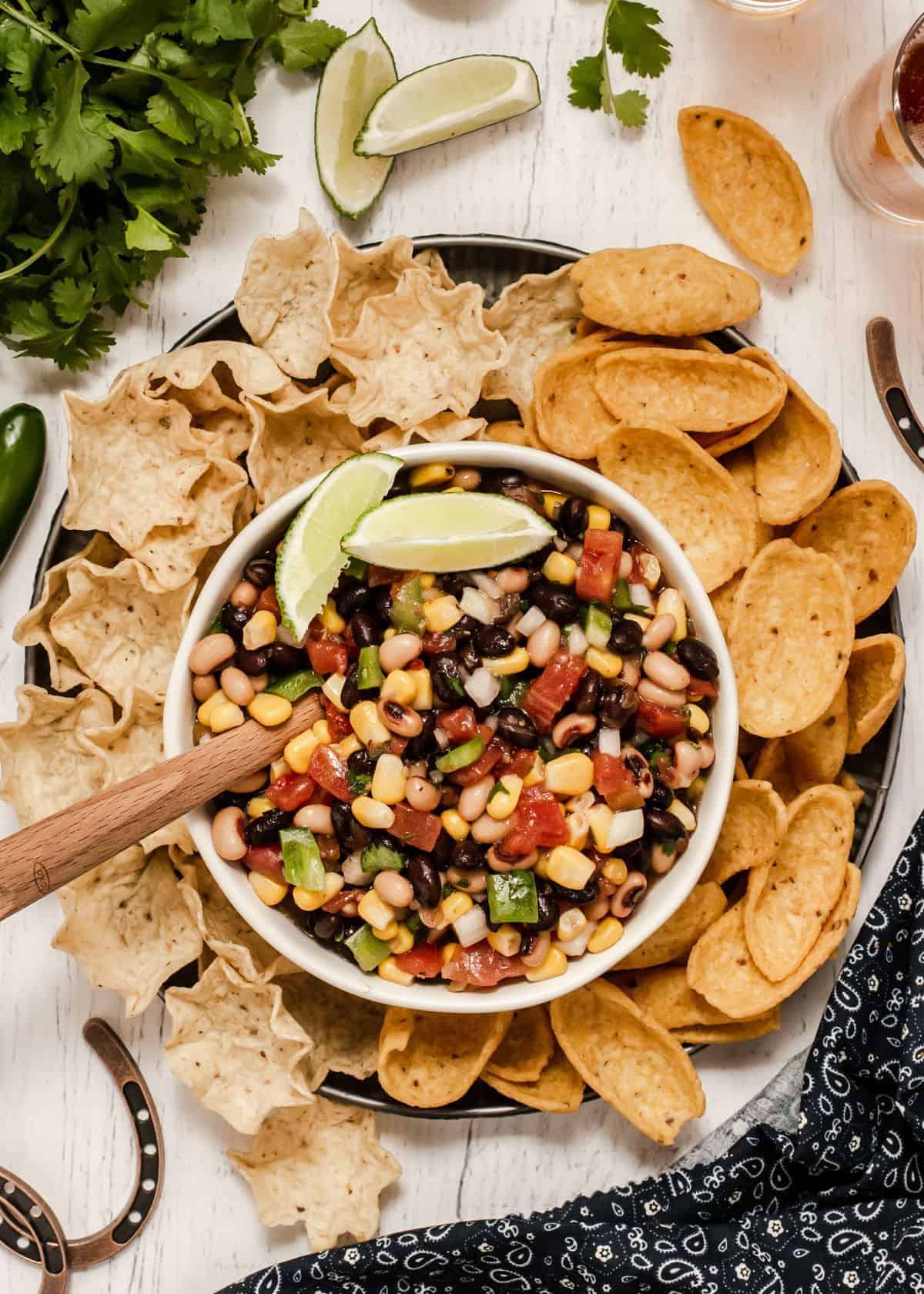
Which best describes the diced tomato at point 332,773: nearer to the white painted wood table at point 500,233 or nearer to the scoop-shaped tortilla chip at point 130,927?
the scoop-shaped tortilla chip at point 130,927

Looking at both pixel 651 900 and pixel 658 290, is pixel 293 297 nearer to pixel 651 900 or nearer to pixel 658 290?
pixel 658 290

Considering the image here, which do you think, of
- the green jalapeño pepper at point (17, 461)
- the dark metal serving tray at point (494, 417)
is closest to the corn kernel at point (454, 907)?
the dark metal serving tray at point (494, 417)

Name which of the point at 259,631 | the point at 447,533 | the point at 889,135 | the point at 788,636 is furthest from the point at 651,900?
the point at 889,135

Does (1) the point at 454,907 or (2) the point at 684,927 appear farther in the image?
(2) the point at 684,927

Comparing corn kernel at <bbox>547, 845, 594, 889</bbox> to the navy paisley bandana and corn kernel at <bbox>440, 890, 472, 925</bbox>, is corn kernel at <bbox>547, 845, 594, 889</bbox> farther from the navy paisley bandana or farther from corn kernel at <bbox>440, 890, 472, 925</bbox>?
the navy paisley bandana

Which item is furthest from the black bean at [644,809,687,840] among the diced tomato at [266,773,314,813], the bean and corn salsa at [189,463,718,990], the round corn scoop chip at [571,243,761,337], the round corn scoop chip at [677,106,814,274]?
the round corn scoop chip at [677,106,814,274]

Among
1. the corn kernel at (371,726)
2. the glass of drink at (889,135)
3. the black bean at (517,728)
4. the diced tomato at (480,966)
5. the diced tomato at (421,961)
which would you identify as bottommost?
the diced tomato at (421,961)

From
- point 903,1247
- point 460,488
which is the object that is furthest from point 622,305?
point 903,1247
